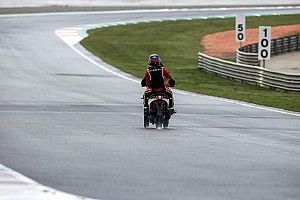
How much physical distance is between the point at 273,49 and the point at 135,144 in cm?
3794

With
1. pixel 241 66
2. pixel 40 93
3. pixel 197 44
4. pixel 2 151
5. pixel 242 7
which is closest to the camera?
A: pixel 2 151

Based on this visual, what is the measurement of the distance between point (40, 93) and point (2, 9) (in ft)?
152

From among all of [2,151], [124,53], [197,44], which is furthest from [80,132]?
[197,44]

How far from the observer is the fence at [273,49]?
4759 centimetres

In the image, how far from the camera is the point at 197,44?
61.0 metres

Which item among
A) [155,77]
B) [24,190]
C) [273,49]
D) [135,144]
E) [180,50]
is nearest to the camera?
[24,190]

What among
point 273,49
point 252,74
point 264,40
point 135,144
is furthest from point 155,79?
point 273,49

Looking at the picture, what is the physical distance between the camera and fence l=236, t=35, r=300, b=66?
47591 mm

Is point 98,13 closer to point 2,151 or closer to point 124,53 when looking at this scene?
point 124,53

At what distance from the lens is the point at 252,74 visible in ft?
132

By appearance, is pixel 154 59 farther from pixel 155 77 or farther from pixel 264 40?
pixel 264 40

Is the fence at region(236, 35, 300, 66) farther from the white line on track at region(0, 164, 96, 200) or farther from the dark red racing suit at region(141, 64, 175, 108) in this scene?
the white line on track at region(0, 164, 96, 200)

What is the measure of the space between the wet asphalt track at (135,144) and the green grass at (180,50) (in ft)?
7.05

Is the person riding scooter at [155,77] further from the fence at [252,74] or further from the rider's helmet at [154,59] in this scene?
the fence at [252,74]
